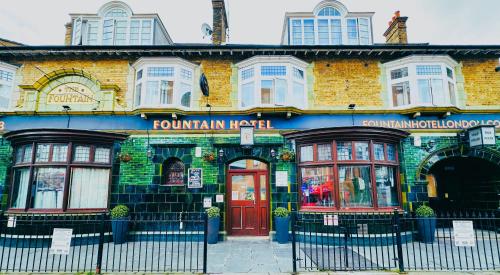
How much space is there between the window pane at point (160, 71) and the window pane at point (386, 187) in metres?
8.83

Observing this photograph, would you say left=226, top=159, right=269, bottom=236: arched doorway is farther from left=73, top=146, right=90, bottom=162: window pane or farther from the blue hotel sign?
left=73, top=146, right=90, bottom=162: window pane

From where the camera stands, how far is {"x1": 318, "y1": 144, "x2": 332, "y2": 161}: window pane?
1073 cm

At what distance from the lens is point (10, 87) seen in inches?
473

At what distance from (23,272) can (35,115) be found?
278 inches

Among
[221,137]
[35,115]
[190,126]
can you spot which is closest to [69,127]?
[35,115]

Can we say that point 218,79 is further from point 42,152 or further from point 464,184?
point 464,184

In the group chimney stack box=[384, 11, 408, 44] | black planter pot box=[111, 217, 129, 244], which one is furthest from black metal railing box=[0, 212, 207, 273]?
chimney stack box=[384, 11, 408, 44]

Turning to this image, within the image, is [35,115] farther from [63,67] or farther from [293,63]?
[293,63]

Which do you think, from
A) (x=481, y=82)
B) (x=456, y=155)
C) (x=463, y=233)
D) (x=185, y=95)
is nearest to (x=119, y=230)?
(x=185, y=95)

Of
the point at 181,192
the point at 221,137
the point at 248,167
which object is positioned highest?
the point at 221,137

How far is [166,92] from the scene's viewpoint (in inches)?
465

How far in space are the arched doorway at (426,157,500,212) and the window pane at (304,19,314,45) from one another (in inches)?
299

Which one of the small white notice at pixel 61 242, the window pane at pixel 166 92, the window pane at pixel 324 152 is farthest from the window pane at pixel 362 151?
the small white notice at pixel 61 242

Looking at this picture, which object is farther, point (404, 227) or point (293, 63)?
point (293, 63)
